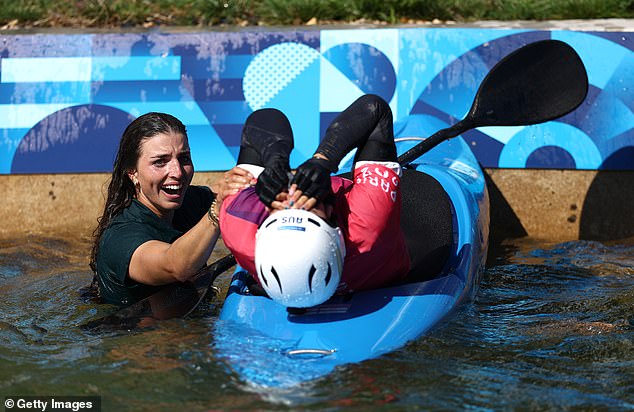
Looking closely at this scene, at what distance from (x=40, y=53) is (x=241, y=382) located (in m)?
3.69

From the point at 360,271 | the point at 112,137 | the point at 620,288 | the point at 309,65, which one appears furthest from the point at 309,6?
the point at 360,271

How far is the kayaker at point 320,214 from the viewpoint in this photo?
9.27ft

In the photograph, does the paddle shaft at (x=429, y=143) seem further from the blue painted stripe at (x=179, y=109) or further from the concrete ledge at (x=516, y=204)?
the blue painted stripe at (x=179, y=109)

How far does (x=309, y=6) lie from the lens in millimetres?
6207

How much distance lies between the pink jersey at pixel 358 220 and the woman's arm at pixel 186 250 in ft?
0.28

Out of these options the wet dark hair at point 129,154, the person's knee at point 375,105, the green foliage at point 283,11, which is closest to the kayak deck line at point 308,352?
the person's knee at point 375,105

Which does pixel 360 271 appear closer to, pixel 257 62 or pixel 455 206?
pixel 455 206

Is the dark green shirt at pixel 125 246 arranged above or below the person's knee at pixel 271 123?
below

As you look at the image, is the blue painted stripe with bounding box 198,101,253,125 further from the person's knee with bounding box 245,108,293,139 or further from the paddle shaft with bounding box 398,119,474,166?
the person's knee with bounding box 245,108,293,139

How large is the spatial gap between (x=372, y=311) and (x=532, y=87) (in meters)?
1.99

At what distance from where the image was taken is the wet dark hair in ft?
12.7

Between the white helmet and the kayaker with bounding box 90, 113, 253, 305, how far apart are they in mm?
688
